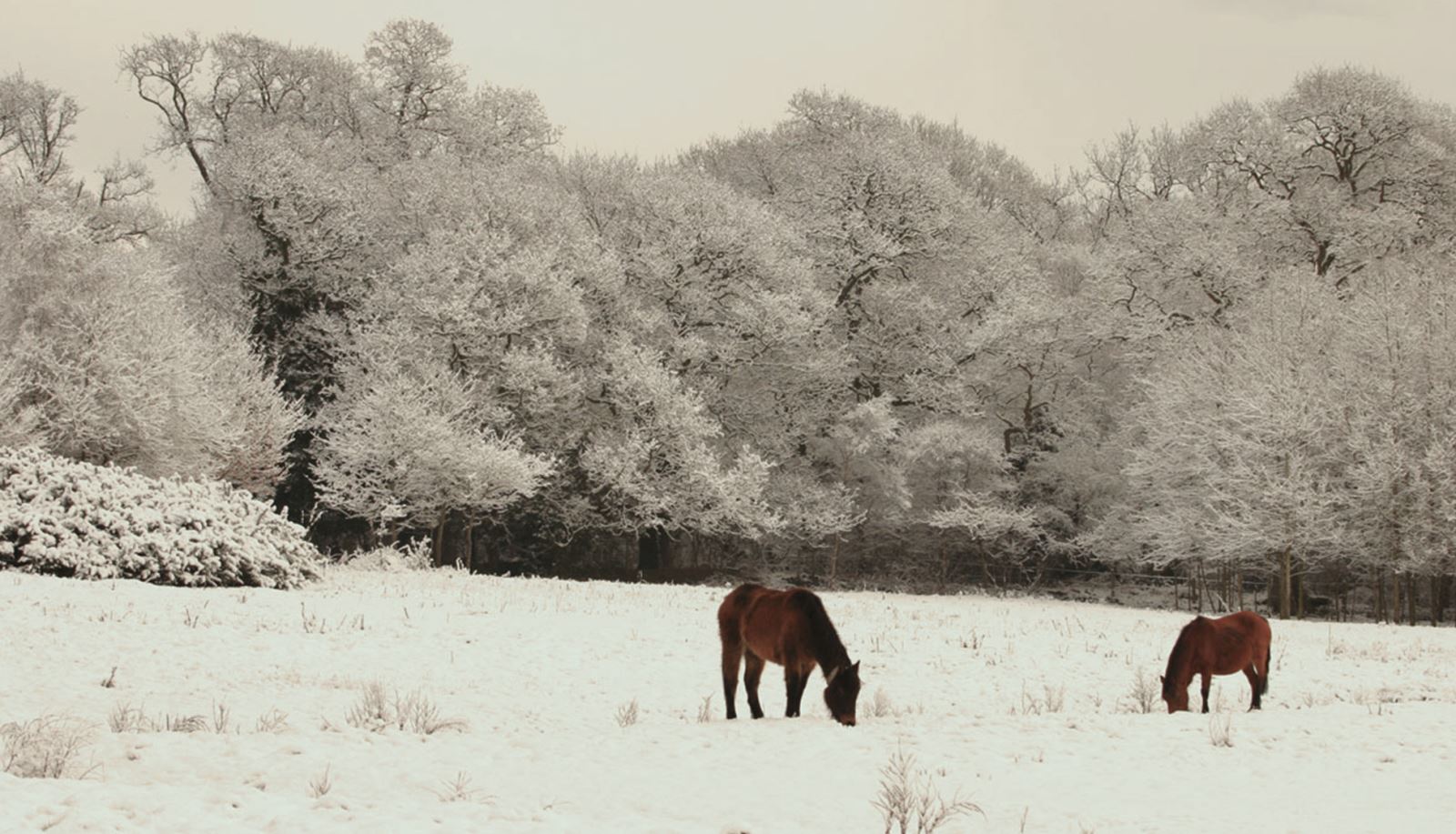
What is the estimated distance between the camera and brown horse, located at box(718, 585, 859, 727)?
10227mm

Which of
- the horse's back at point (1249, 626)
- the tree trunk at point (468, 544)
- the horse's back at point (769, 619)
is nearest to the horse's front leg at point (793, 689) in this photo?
the horse's back at point (769, 619)

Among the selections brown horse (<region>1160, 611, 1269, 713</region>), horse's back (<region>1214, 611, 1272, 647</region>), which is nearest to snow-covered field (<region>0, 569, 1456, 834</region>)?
brown horse (<region>1160, 611, 1269, 713</region>)

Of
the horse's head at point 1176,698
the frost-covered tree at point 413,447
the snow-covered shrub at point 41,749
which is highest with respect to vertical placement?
the frost-covered tree at point 413,447

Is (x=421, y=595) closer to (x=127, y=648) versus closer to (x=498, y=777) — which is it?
(x=127, y=648)

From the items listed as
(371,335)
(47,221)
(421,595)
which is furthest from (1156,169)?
(47,221)

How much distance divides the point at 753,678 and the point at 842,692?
1.16 metres

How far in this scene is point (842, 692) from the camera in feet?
33.5

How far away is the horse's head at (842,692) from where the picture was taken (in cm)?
1017

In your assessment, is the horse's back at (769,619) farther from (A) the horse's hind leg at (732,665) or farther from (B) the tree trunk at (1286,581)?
(B) the tree trunk at (1286,581)

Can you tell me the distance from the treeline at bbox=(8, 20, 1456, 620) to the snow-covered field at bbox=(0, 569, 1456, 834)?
12.9 m

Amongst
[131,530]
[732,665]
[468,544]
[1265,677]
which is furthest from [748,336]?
[732,665]

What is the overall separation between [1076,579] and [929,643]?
1077 inches

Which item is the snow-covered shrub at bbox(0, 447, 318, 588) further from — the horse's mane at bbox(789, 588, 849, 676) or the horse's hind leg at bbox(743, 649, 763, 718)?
the horse's mane at bbox(789, 588, 849, 676)

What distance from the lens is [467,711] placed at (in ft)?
37.8
